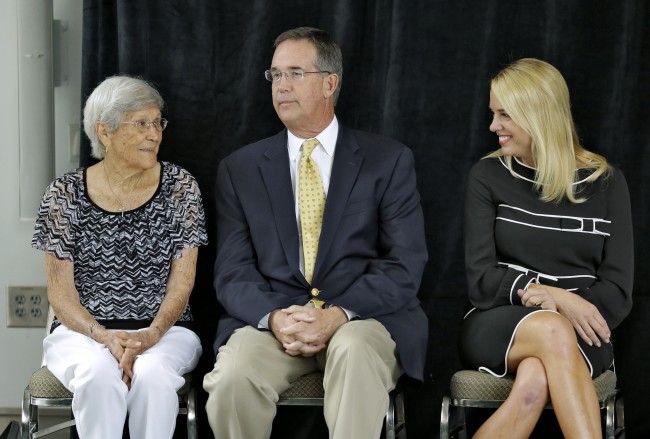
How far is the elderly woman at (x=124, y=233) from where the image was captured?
3348 mm

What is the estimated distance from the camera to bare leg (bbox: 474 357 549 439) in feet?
9.91

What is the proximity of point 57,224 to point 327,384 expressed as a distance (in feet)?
3.44

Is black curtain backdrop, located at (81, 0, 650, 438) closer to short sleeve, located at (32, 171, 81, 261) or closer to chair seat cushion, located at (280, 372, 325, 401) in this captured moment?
short sleeve, located at (32, 171, 81, 261)

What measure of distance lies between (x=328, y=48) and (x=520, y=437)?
140 centimetres

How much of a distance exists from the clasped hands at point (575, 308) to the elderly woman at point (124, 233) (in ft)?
3.61

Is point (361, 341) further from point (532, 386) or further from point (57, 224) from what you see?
point (57, 224)

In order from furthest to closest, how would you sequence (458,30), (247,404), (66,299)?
(458,30) < (66,299) < (247,404)

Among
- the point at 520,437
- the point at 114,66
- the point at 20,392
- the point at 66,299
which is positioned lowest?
the point at 20,392

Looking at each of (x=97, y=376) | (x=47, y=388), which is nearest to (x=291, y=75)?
(x=97, y=376)

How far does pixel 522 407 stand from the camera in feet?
9.91

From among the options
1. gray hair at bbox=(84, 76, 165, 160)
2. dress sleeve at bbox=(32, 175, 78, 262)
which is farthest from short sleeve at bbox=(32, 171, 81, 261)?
gray hair at bbox=(84, 76, 165, 160)

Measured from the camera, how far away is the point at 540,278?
131 inches

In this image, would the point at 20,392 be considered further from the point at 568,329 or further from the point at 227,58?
the point at 568,329

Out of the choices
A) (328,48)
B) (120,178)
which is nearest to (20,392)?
(120,178)
